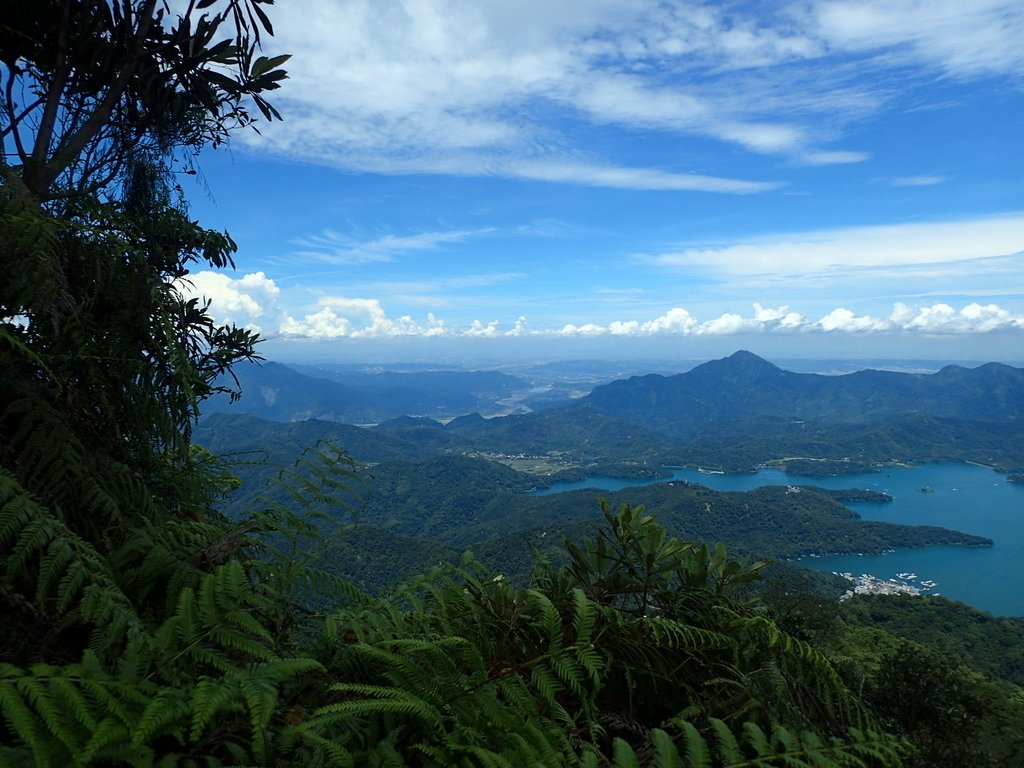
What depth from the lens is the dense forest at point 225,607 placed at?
3.84ft

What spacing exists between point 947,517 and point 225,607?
133 metres

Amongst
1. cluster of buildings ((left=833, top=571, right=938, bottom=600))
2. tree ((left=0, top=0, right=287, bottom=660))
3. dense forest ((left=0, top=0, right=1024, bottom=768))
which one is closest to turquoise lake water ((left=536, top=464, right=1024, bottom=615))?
cluster of buildings ((left=833, top=571, right=938, bottom=600))

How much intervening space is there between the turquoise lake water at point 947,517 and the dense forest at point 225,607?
275 ft

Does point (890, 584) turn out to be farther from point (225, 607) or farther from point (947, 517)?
point (225, 607)

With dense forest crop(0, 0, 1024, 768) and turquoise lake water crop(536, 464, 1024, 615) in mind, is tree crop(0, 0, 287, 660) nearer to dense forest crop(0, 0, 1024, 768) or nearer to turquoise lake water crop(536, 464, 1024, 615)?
dense forest crop(0, 0, 1024, 768)

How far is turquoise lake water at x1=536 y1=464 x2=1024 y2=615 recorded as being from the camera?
7181cm

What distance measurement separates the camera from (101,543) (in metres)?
2.00

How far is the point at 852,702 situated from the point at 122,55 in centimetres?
503

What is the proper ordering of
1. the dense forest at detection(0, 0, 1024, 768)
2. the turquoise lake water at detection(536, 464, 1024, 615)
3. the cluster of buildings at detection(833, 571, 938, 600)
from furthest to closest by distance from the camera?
the turquoise lake water at detection(536, 464, 1024, 615) → the cluster of buildings at detection(833, 571, 938, 600) → the dense forest at detection(0, 0, 1024, 768)

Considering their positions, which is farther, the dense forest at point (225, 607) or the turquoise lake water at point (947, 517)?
the turquoise lake water at point (947, 517)

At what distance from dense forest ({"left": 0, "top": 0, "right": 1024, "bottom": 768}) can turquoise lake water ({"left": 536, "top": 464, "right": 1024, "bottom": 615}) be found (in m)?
83.8

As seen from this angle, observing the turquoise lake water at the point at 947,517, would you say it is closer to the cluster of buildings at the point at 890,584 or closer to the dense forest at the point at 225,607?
the cluster of buildings at the point at 890,584

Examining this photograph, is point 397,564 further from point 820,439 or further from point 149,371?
point 820,439

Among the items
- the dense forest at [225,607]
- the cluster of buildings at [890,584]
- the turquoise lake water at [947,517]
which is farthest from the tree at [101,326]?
the turquoise lake water at [947,517]
